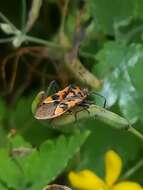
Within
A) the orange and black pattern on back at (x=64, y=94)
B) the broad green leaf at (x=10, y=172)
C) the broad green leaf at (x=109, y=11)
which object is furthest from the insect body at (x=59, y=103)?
the broad green leaf at (x=109, y=11)

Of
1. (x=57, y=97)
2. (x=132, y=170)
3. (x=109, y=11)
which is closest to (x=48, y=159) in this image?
(x=57, y=97)

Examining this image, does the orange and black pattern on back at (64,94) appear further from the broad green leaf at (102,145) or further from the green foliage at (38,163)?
the broad green leaf at (102,145)

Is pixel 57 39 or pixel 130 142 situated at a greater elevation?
pixel 57 39

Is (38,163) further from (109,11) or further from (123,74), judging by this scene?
(109,11)

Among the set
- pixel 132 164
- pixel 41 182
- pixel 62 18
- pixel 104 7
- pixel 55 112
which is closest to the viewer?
pixel 55 112

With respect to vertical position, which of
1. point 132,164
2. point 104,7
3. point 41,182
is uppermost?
point 104,7

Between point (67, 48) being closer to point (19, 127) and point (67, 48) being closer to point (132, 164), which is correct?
point (19, 127)

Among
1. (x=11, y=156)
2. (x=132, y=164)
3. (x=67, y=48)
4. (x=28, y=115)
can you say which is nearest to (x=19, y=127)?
(x=28, y=115)
